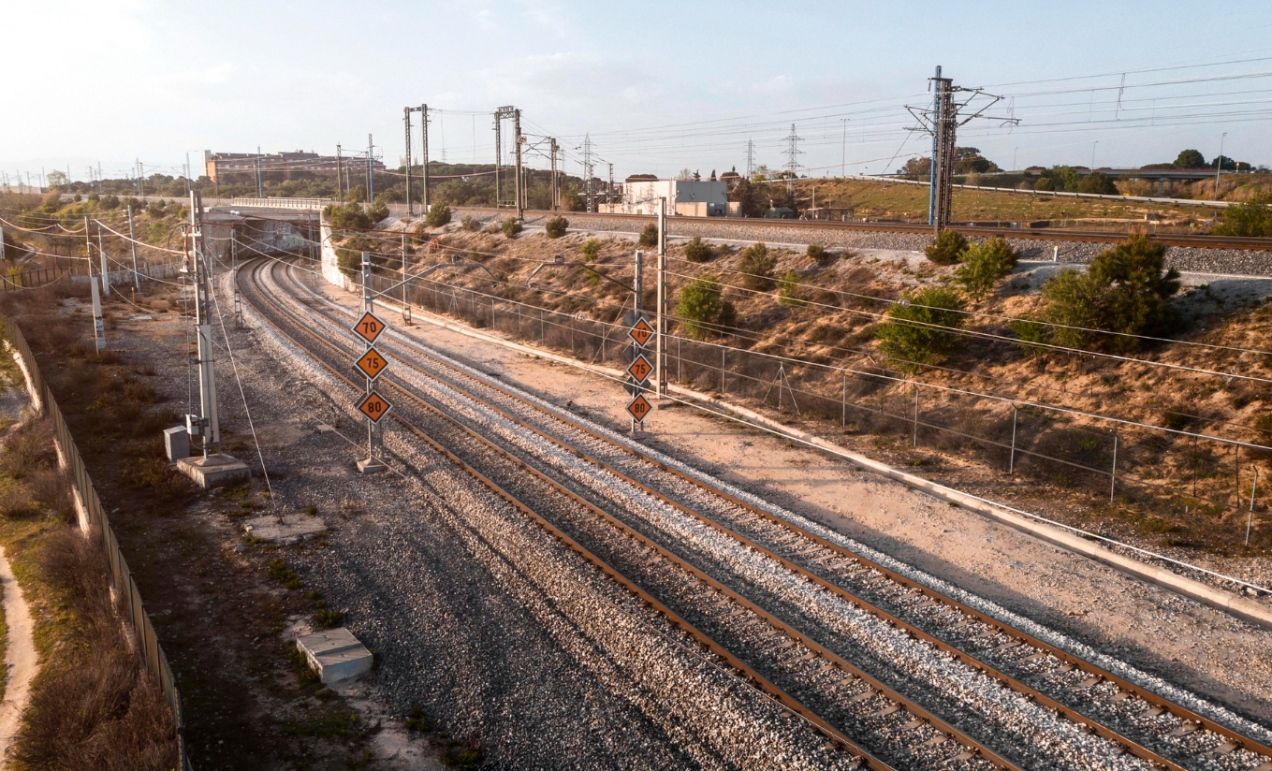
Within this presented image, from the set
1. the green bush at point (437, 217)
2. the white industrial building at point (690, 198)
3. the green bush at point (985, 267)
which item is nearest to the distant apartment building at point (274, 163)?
the green bush at point (437, 217)

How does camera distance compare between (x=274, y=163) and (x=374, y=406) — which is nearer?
(x=374, y=406)

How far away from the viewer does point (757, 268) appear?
3653 cm

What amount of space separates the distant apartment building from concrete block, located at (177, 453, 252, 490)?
A: 13529 centimetres

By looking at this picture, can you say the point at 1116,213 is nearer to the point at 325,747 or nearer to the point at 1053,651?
the point at 1053,651

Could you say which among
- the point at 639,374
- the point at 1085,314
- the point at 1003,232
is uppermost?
the point at 1003,232

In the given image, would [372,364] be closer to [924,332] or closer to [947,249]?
[924,332]

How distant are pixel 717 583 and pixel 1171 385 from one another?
591 inches

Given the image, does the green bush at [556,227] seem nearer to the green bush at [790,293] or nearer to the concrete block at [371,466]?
the green bush at [790,293]

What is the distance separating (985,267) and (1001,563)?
1563 cm

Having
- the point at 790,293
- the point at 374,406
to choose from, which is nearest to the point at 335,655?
the point at 374,406

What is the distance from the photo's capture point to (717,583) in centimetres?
1379

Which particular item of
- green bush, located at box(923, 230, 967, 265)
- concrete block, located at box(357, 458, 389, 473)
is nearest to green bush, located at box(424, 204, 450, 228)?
green bush, located at box(923, 230, 967, 265)

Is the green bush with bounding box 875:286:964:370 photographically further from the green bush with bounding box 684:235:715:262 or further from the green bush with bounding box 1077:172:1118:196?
the green bush with bounding box 1077:172:1118:196

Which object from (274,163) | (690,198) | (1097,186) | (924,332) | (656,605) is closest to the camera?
(656,605)
